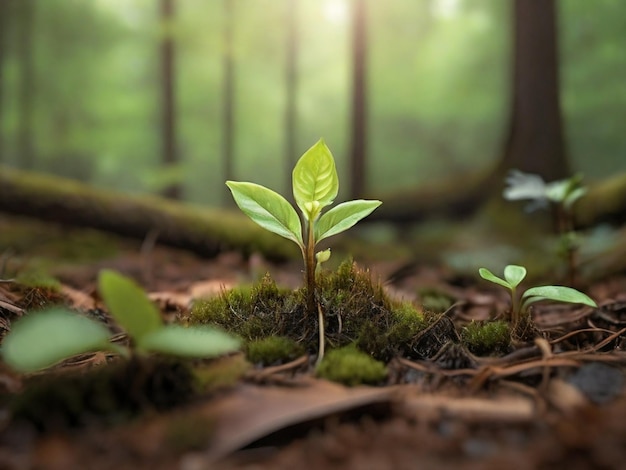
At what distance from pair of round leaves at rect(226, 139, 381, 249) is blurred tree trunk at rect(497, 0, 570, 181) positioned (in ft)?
15.4

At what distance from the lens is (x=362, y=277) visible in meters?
1.61

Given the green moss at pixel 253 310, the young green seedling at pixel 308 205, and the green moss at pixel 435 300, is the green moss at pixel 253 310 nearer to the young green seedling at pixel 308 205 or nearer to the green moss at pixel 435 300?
the young green seedling at pixel 308 205

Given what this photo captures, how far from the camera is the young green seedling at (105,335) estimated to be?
0.92 meters

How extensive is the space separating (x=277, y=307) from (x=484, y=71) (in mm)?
14405

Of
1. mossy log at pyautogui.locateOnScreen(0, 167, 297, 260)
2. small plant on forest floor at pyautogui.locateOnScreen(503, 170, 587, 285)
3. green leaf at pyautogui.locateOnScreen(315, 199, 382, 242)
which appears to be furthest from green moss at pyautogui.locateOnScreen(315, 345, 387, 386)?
mossy log at pyautogui.locateOnScreen(0, 167, 297, 260)

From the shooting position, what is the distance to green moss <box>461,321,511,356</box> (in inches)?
56.9

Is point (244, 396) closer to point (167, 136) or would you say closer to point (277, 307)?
point (277, 307)

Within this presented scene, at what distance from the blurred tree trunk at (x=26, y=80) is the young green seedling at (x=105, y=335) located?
13.9 metres

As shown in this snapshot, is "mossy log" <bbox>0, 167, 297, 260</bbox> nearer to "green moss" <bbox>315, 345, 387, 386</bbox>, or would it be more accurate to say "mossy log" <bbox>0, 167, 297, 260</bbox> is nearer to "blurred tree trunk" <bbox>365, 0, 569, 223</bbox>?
"blurred tree trunk" <bbox>365, 0, 569, 223</bbox>

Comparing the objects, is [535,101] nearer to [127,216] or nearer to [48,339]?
[127,216]

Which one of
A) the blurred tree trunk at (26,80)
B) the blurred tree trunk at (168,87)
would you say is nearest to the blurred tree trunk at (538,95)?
the blurred tree trunk at (168,87)

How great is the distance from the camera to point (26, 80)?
12.6 m

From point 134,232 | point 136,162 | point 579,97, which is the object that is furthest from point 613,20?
point 136,162

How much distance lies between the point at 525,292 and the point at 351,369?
26.9 inches
